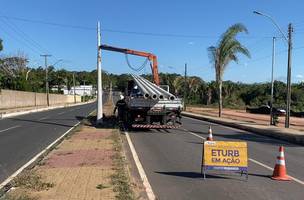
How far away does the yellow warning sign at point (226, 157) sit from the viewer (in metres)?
10.8

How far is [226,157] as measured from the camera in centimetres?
1082

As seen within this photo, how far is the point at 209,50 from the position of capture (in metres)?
45.8

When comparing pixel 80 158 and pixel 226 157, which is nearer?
pixel 226 157

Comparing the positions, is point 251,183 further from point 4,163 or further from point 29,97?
point 29,97

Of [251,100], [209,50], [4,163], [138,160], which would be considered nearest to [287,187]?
[138,160]

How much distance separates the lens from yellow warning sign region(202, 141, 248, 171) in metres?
10.8

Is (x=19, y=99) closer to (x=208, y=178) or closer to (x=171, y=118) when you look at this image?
(x=171, y=118)

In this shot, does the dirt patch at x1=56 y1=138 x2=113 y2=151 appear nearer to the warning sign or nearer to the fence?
the warning sign

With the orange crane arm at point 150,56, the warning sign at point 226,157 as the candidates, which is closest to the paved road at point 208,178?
the warning sign at point 226,157

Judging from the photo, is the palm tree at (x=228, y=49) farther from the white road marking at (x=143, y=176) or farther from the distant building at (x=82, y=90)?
the distant building at (x=82, y=90)

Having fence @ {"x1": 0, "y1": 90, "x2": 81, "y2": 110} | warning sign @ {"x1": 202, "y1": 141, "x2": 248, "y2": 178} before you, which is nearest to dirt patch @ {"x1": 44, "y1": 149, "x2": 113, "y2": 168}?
warning sign @ {"x1": 202, "y1": 141, "x2": 248, "y2": 178}

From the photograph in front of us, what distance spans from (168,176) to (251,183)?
1.89m

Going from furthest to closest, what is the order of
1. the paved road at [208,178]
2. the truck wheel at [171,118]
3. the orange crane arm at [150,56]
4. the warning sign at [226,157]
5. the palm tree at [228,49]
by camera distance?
the palm tree at [228,49] → the orange crane arm at [150,56] → the truck wheel at [171,118] → the warning sign at [226,157] → the paved road at [208,178]

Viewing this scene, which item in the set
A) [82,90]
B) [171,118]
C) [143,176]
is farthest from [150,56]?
[82,90]
